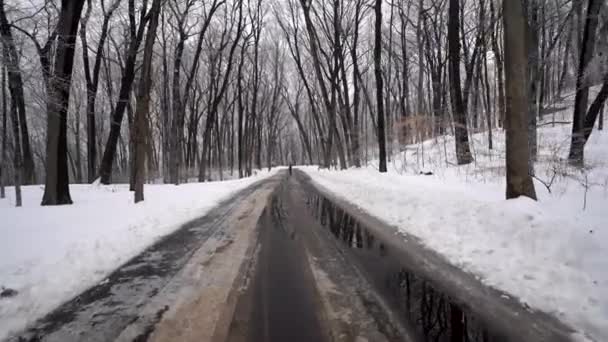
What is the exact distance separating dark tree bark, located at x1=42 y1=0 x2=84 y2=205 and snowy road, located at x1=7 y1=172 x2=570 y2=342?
23.6 feet

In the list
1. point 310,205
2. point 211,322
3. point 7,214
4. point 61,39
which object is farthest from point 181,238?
point 61,39

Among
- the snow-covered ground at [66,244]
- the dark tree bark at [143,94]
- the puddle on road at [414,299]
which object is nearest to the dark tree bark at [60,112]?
the snow-covered ground at [66,244]

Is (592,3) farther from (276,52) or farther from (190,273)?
(276,52)

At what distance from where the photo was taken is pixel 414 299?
3162mm

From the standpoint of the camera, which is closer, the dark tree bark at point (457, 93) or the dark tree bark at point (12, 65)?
the dark tree bark at point (12, 65)

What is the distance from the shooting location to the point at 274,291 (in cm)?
340

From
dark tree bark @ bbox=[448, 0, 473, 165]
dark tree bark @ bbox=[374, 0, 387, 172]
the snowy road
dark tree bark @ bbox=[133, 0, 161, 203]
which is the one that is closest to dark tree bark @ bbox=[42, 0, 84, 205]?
dark tree bark @ bbox=[133, 0, 161, 203]

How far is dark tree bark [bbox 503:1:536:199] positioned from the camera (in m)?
5.50

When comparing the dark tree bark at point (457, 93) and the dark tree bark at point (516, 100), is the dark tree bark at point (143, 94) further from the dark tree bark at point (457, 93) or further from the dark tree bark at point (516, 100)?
the dark tree bark at point (457, 93)

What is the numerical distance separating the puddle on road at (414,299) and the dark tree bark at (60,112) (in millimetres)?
9687

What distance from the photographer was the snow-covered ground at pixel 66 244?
11.1 feet

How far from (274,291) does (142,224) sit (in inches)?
191

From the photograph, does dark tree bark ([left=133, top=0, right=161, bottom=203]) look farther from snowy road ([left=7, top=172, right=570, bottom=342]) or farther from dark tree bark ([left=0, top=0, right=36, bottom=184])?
snowy road ([left=7, top=172, right=570, bottom=342])

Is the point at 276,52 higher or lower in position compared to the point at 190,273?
higher
